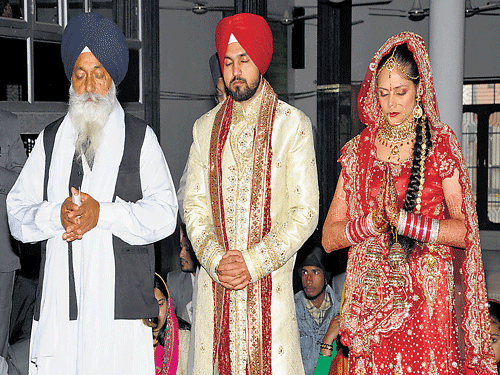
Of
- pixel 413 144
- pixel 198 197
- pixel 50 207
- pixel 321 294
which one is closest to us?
pixel 50 207

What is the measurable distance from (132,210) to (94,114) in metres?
0.43

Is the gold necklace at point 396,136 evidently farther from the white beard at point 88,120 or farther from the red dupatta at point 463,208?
the white beard at point 88,120

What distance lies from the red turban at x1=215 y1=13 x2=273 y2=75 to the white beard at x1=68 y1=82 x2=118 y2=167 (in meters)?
0.54

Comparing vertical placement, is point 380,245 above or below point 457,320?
above

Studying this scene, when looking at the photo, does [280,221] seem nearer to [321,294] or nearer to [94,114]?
[94,114]

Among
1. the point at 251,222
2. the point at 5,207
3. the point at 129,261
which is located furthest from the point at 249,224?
the point at 5,207

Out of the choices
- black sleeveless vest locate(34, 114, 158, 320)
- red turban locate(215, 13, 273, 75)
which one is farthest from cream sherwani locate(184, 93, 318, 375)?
black sleeveless vest locate(34, 114, 158, 320)

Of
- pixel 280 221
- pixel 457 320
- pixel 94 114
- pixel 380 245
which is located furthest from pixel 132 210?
pixel 457 320

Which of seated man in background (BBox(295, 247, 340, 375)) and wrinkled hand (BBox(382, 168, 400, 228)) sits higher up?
wrinkled hand (BBox(382, 168, 400, 228))

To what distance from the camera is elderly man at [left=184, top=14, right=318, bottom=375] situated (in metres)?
2.67

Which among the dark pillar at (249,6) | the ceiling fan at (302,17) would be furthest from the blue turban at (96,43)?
the ceiling fan at (302,17)

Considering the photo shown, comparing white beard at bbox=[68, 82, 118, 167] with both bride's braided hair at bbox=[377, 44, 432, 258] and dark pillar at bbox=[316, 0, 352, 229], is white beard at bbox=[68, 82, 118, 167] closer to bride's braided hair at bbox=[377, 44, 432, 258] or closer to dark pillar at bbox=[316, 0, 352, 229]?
bride's braided hair at bbox=[377, 44, 432, 258]

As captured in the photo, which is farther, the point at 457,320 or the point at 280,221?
the point at 280,221

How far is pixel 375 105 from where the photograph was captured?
267cm
